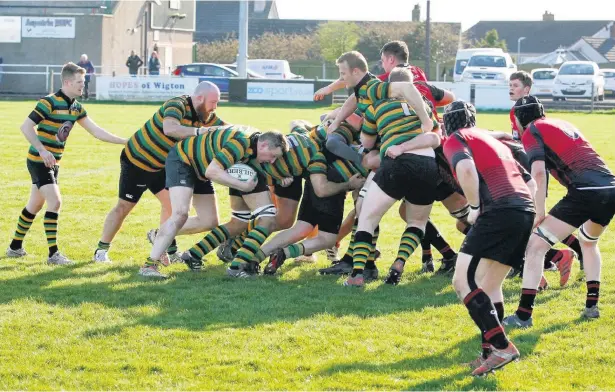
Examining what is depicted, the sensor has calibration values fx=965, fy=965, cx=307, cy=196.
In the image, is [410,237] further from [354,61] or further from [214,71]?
[214,71]

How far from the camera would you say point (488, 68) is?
Answer: 126 feet

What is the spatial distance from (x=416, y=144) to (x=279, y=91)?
90.3ft

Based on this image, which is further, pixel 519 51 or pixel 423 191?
pixel 519 51

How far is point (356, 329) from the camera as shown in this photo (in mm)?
6859

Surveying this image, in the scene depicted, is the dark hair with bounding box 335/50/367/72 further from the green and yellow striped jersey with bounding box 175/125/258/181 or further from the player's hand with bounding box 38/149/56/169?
the player's hand with bounding box 38/149/56/169

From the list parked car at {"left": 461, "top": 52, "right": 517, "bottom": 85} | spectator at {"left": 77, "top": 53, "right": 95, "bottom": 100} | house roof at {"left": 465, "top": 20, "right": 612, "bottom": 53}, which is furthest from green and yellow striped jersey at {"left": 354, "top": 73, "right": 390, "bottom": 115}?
house roof at {"left": 465, "top": 20, "right": 612, "bottom": 53}

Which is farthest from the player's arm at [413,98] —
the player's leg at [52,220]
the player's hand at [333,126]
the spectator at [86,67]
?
the spectator at [86,67]

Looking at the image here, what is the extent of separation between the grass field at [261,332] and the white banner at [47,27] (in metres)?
36.4

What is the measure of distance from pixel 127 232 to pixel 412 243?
12.8 ft

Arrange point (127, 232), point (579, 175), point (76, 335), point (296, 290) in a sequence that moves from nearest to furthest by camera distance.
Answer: point (76, 335)
point (579, 175)
point (296, 290)
point (127, 232)

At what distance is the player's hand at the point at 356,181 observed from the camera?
8898mm

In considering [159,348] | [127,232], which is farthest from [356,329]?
[127,232]

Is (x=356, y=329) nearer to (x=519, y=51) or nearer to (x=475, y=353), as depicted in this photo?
(x=475, y=353)

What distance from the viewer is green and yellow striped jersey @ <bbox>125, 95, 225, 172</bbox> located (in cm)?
902
